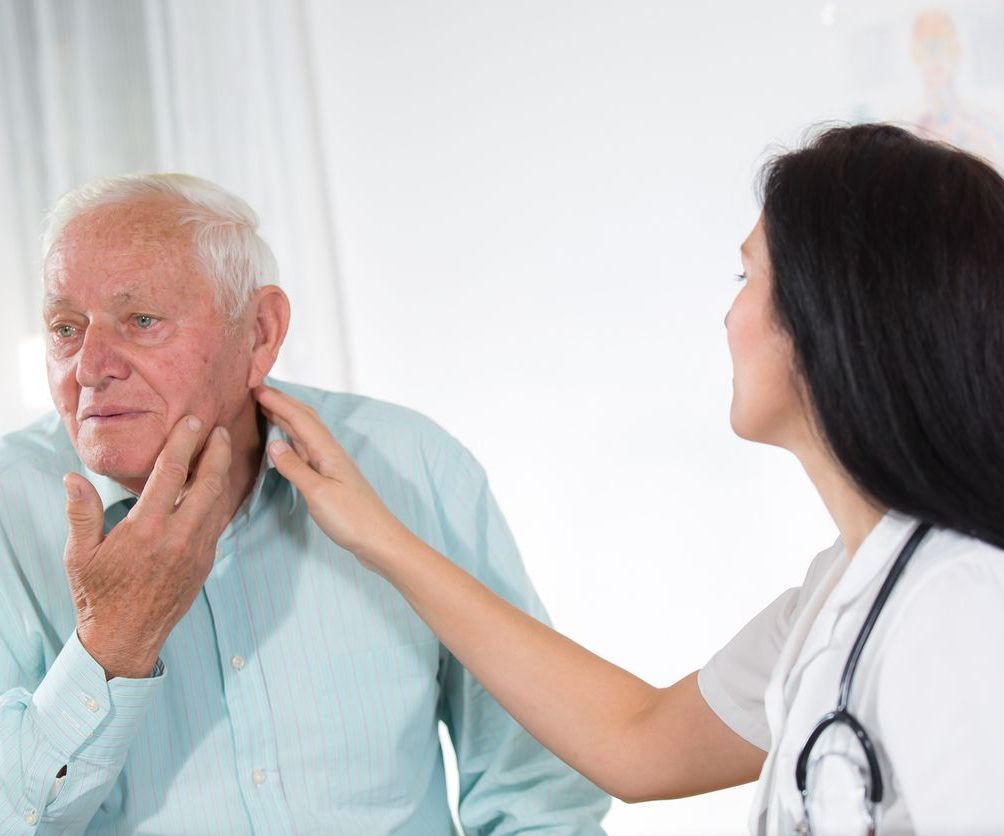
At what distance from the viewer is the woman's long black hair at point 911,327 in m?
1.01

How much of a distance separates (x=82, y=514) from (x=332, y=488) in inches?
11.8

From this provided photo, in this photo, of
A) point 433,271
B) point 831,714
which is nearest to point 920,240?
point 831,714

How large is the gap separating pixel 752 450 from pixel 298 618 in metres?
1.81

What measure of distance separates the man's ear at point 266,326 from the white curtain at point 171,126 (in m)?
1.74

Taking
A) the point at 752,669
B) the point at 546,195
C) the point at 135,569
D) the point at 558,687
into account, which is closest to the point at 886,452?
the point at 752,669

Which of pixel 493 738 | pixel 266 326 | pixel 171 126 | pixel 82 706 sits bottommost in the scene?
pixel 493 738

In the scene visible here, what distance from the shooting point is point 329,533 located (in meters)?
1.49

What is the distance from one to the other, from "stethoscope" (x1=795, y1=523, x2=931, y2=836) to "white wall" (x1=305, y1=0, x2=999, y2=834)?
210 cm

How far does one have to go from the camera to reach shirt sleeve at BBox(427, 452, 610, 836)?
1613 millimetres

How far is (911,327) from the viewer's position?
1.01m

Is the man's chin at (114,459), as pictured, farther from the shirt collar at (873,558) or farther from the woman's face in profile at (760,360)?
the shirt collar at (873,558)

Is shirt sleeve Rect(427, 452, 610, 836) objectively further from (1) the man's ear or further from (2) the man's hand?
(2) the man's hand

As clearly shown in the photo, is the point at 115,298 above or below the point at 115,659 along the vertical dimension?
above

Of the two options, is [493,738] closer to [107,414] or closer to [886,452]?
[107,414]
